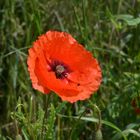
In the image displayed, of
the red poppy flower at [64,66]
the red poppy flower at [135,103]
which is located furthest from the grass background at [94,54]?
the red poppy flower at [64,66]

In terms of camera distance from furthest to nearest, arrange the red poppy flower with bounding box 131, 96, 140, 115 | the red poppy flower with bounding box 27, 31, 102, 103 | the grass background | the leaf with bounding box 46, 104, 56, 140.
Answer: the grass background → the red poppy flower with bounding box 131, 96, 140, 115 → the leaf with bounding box 46, 104, 56, 140 → the red poppy flower with bounding box 27, 31, 102, 103

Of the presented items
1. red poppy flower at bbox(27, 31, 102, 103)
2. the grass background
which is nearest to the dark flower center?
red poppy flower at bbox(27, 31, 102, 103)

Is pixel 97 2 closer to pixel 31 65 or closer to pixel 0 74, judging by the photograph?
pixel 0 74

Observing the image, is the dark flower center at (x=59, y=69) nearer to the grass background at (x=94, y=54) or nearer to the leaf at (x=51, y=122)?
the leaf at (x=51, y=122)

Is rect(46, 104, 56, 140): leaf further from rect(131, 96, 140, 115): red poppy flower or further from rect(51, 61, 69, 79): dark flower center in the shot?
rect(131, 96, 140, 115): red poppy flower

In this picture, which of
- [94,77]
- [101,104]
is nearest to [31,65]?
[94,77]
